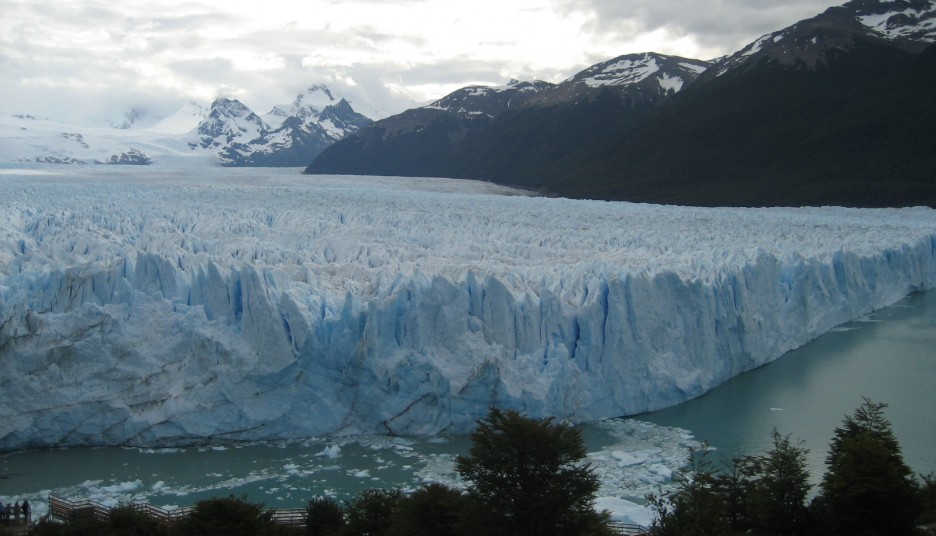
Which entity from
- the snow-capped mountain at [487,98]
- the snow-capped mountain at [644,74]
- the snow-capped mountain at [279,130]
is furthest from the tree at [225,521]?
the snow-capped mountain at [279,130]

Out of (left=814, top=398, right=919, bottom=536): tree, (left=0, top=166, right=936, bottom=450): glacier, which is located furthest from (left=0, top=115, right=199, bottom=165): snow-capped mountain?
(left=814, top=398, right=919, bottom=536): tree

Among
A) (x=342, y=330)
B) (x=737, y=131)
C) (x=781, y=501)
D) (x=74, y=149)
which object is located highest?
(x=737, y=131)

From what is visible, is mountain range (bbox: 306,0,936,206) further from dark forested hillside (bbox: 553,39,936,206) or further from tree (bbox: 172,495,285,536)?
tree (bbox: 172,495,285,536)

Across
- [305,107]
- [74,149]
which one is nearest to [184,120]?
[305,107]

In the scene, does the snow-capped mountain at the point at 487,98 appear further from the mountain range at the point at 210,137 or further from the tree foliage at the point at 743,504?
the tree foliage at the point at 743,504

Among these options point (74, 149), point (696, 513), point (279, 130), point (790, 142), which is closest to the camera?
point (696, 513)

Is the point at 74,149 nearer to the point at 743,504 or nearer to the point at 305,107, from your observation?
the point at 305,107

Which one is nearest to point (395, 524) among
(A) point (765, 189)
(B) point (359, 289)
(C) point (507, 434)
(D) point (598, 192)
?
(C) point (507, 434)
